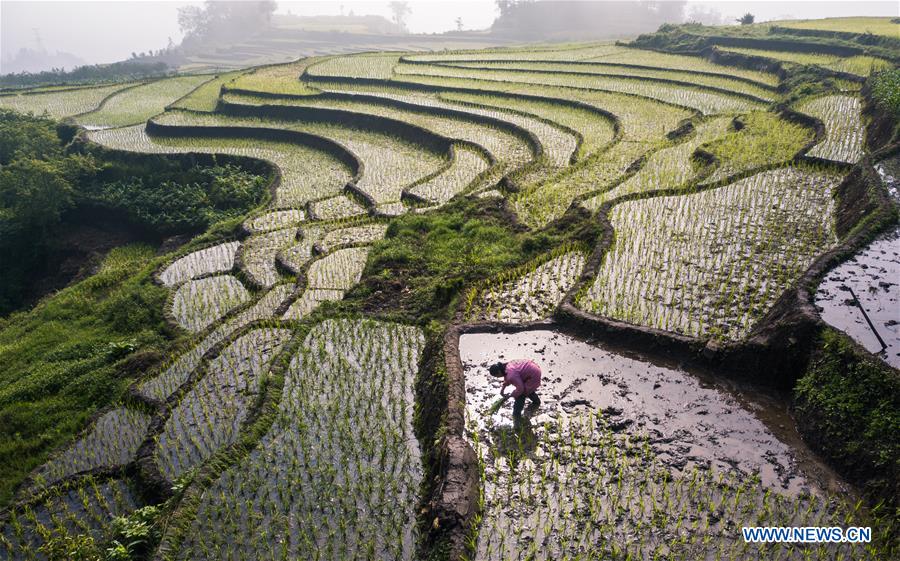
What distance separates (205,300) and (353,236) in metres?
2.98

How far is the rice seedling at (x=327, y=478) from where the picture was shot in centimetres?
446

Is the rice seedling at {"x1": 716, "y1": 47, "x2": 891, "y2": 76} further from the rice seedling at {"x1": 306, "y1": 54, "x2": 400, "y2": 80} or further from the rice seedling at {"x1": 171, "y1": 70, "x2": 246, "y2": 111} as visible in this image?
the rice seedling at {"x1": 171, "y1": 70, "x2": 246, "y2": 111}

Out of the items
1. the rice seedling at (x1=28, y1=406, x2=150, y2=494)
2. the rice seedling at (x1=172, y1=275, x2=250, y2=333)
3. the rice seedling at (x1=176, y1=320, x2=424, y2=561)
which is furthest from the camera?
the rice seedling at (x1=172, y1=275, x2=250, y2=333)

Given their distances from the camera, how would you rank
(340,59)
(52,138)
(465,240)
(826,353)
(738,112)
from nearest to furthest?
1. (826,353)
2. (465,240)
3. (738,112)
4. (52,138)
5. (340,59)

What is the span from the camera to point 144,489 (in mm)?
5371

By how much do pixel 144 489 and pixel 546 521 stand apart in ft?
12.1

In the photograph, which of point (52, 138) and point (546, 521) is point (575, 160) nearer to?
point (546, 521)

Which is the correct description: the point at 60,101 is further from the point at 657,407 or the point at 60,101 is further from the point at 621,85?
the point at 657,407

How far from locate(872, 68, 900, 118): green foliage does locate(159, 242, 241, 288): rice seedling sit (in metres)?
13.0

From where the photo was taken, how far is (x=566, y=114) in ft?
57.9

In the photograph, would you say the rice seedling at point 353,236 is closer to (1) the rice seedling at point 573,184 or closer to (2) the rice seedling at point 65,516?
(1) the rice seedling at point 573,184

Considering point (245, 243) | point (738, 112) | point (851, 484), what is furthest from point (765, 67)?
point (851, 484)

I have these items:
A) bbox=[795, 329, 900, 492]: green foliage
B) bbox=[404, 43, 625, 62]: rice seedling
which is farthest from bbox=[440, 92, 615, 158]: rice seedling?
bbox=[795, 329, 900, 492]: green foliage

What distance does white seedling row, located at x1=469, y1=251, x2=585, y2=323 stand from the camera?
711 cm
